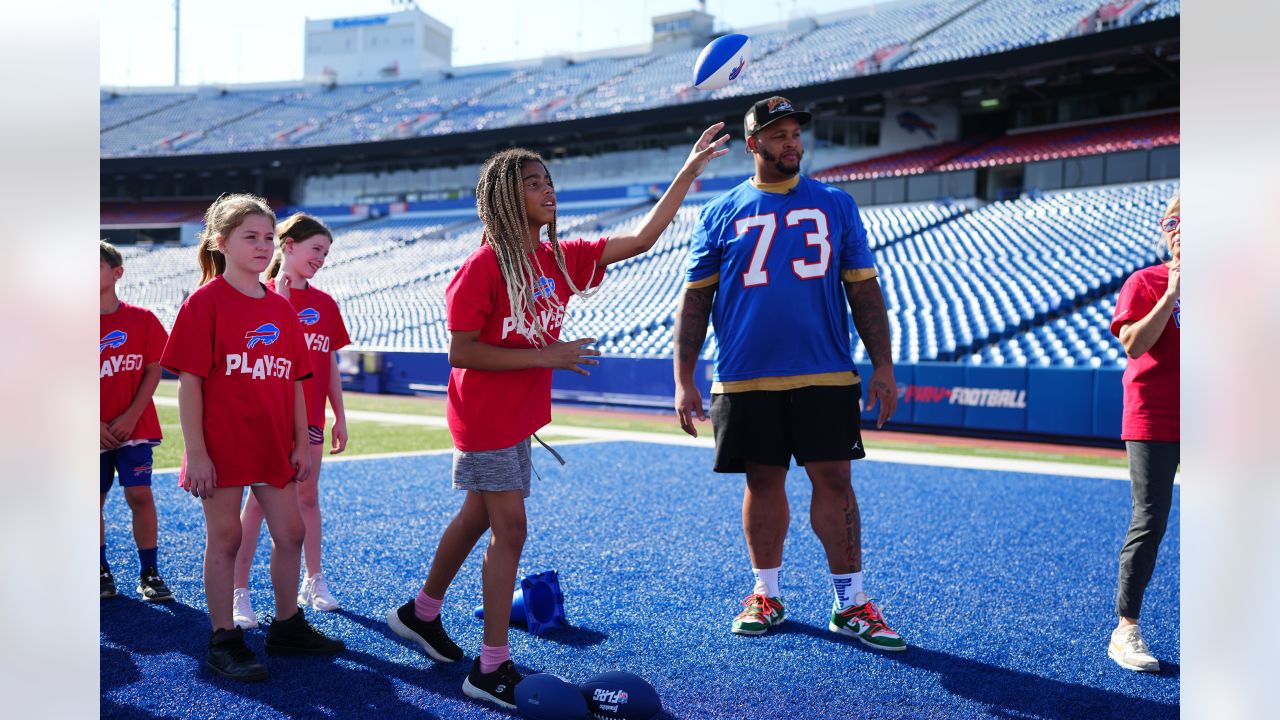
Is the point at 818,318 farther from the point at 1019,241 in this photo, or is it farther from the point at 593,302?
the point at 593,302

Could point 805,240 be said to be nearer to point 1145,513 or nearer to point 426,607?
point 1145,513

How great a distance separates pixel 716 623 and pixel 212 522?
2.15m

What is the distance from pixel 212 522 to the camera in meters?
3.46

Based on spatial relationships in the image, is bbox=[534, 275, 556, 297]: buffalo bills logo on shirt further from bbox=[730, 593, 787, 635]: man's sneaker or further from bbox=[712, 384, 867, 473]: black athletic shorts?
bbox=[730, 593, 787, 635]: man's sneaker

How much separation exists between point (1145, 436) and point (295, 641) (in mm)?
3442

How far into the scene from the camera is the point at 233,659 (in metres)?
3.37

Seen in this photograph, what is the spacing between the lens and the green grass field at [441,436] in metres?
10.5

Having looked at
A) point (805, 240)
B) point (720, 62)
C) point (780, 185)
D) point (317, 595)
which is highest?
point (720, 62)

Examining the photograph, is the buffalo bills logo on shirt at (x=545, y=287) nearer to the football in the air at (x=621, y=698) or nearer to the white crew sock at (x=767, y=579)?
the football in the air at (x=621, y=698)

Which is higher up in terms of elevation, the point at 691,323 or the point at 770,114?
the point at 770,114

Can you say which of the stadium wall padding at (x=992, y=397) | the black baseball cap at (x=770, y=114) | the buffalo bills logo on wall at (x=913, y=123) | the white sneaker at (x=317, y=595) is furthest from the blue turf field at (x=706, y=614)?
the buffalo bills logo on wall at (x=913, y=123)

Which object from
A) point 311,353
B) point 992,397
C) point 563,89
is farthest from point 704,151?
point 563,89

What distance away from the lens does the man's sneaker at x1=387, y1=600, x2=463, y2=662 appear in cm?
362
